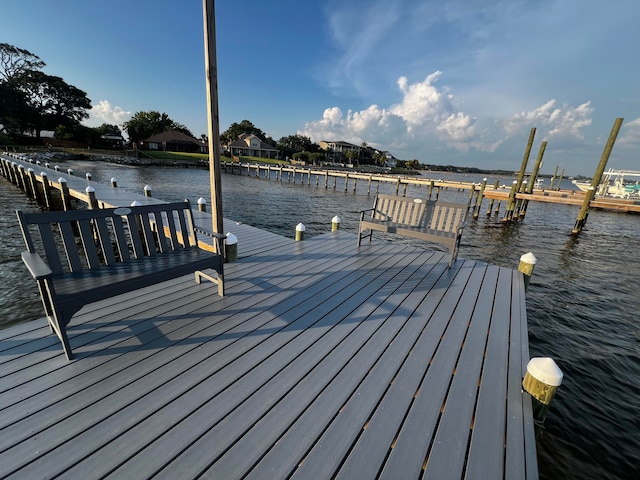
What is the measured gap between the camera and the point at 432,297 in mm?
4008

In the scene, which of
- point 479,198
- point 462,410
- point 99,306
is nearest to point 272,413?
point 462,410

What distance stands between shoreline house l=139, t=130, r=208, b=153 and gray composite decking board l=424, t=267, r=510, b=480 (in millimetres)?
68244

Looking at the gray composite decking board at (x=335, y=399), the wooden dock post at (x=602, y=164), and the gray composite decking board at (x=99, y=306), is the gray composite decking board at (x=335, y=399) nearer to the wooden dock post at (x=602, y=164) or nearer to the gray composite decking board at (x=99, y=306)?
the gray composite decking board at (x=99, y=306)

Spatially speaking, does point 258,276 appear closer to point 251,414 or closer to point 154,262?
point 154,262

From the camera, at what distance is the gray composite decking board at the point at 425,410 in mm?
1686

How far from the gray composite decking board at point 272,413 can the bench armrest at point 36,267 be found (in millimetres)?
1640

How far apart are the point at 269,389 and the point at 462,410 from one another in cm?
Result: 151

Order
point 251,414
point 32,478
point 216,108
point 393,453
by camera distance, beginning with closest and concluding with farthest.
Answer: point 32,478 → point 393,453 → point 251,414 → point 216,108

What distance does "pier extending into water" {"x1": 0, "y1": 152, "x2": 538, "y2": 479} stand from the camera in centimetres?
167

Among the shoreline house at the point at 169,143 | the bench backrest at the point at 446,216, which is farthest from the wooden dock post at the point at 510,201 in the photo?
the shoreline house at the point at 169,143

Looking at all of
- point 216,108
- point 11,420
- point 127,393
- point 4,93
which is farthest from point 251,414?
point 4,93

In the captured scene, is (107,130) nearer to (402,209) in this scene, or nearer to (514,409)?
(402,209)

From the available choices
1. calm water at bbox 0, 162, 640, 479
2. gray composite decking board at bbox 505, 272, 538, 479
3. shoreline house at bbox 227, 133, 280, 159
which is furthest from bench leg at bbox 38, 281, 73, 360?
shoreline house at bbox 227, 133, 280, 159

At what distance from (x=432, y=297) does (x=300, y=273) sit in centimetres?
205
